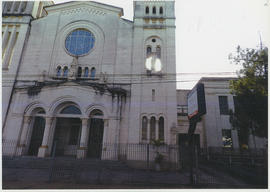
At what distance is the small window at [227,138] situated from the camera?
1642 centimetres

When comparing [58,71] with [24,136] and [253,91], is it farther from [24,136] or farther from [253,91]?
[253,91]

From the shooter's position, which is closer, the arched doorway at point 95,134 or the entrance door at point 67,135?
the arched doorway at point 95,134

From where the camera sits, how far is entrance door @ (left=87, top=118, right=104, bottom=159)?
12.8 metres

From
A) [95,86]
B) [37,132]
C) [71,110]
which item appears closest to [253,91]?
[95,86]

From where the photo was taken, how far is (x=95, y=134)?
13.1 m

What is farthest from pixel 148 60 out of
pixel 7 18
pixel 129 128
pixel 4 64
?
pixel 7 18

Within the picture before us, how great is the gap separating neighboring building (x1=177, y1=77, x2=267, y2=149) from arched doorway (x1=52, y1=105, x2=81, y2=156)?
36.4 ft

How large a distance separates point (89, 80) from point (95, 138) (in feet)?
16.6

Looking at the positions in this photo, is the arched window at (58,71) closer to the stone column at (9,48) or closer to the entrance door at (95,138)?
the stone column at (9,48)

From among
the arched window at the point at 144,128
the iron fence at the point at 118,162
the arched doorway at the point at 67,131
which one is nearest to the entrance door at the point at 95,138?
the iron fence at the point at 118,162

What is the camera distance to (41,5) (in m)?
19.3

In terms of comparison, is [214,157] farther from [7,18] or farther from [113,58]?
[7,18]

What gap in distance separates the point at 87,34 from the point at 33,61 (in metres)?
5.66

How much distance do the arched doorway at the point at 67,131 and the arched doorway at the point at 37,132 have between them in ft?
3.73
